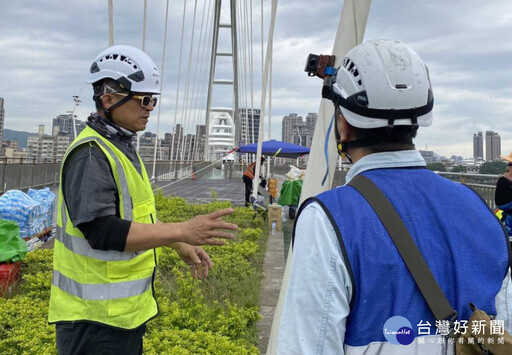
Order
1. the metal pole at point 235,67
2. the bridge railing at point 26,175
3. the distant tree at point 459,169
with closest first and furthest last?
the distant tree at point 459,169
the bridge railing at point 26,175
the metal pole at point 235,67

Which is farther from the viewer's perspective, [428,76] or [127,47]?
[127,47]

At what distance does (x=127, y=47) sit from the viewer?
2102mm

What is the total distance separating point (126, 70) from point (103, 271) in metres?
0.93

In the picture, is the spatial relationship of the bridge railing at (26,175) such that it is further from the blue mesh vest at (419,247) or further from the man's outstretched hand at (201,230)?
the blue mesh vest at (419,247)

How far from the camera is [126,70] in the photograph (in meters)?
2.00

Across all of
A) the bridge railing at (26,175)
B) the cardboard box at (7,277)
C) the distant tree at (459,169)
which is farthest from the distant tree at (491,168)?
the bridge railing at (26,175)

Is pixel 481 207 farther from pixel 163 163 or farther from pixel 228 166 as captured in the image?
pixel 228 166

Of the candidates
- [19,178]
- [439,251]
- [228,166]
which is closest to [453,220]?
→ [439,251]

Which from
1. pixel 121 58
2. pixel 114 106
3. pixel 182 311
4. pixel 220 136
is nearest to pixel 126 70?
pixel 121 58

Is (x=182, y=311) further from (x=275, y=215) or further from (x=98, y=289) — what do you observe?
(x=275, y=215)

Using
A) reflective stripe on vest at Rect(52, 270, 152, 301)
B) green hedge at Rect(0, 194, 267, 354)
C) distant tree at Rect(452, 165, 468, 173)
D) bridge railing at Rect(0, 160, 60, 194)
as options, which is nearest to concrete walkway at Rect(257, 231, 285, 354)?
green hedge at Rect(0, 194, 267, 354)

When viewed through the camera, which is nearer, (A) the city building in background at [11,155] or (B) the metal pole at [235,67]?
(A) the city building in background at [11,155]

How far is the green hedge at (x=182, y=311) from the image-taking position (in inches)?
124

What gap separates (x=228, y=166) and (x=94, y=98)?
32.5 meters
